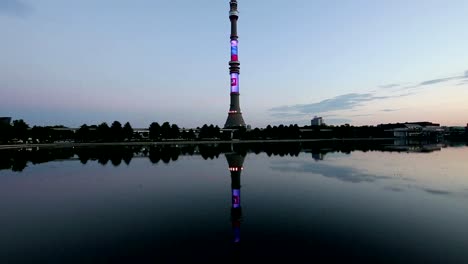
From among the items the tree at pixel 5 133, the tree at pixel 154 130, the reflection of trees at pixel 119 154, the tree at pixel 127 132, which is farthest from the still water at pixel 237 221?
the tree at pixel 154 130

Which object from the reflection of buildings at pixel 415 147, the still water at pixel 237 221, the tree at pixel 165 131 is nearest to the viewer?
the still water at pixel 237 221

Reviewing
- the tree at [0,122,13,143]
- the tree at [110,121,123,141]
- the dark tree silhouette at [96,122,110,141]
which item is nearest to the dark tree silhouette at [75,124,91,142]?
the dark tree silhouette at [96,122,110,141]

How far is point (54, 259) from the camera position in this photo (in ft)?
44.3

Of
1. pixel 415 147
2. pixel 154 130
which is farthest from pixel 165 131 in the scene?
pixel 415 147

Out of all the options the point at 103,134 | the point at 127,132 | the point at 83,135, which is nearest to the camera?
the point at 103,134

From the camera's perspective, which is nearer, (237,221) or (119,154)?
(237,221)

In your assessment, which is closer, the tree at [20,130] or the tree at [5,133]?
the tree at [5,133]

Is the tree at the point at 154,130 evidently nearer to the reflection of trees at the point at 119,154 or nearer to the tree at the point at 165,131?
the tree at the point at 165,131

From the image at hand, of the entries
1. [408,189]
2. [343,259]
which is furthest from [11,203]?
[408,189]

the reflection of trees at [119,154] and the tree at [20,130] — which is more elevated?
the tree at [20,130]

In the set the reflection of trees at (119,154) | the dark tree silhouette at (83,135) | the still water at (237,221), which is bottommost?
the still water at (237,221)

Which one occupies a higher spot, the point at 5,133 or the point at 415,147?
the point at 5,133

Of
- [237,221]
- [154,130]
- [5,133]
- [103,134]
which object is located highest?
[154,130]

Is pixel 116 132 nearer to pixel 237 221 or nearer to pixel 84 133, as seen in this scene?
pixel 84 133
